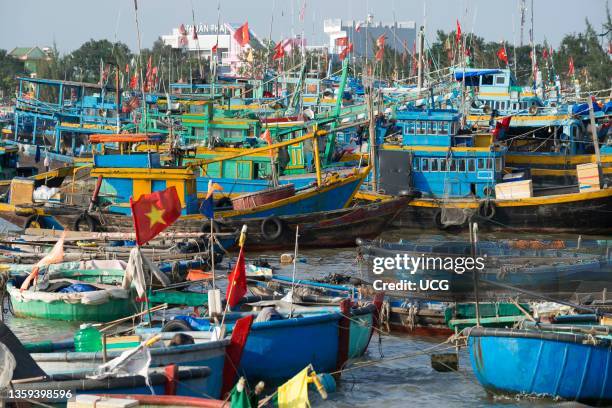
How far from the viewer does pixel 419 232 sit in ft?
117

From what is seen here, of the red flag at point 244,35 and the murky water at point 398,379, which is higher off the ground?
the red flag at point 244,35

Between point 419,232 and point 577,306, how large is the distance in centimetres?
1917

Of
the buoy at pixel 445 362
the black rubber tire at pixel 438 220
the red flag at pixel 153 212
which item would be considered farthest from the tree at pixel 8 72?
the red flag at pixel 153 212

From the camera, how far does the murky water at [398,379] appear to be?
15.4 m

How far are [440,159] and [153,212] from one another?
22.7 meters

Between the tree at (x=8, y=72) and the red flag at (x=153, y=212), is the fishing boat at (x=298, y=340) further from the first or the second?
the tree at (x=8, y=72)

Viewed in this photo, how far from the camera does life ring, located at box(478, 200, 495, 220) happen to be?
3462 centimetres

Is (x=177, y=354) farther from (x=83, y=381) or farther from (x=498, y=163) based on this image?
(x=498, y=163)

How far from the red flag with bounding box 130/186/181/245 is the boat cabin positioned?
72.5 feet

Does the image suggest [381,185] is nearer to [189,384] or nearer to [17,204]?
[17,204]

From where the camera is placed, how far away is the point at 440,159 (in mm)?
36531

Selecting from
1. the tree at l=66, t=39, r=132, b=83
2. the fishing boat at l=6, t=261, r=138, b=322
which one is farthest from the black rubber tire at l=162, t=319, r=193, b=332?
the tree at l=66, t=39, r=132, b=83
